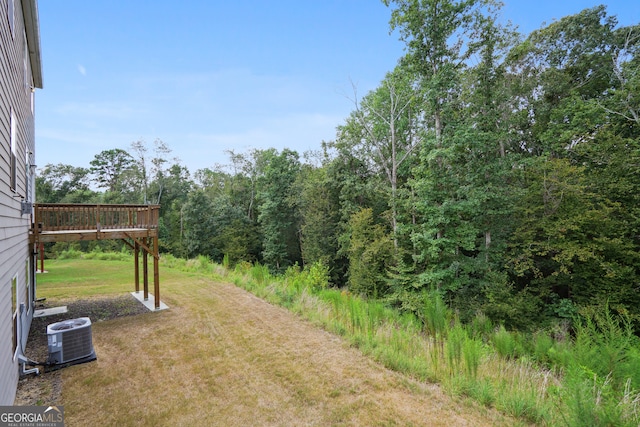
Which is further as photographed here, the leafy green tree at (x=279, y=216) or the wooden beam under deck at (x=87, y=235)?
the leafy green tree at (x=279, y=216)

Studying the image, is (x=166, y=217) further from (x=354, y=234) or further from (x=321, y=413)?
(x=321, y=413)

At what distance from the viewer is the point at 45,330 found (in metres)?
6.26

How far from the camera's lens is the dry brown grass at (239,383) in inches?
140

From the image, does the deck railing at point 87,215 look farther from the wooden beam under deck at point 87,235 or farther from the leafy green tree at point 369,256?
the leafy green tree at point 369,256

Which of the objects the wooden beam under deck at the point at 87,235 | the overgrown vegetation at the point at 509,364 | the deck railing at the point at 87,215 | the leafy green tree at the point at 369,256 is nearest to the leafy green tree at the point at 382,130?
the leafy green tree at the point at 369,256

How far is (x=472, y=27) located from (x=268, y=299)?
1248cm

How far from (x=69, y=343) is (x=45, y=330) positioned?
2361 mm

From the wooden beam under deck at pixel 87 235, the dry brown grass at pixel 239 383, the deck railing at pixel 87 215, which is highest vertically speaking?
the deck railing at pixel 87 215

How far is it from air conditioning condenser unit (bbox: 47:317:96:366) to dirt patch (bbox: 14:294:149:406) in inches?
8.6

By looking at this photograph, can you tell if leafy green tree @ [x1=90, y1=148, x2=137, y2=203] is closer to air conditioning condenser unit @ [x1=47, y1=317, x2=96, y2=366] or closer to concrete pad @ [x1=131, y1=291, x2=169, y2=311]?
concrete pad @ [x1=131, y1=291, x2=169, y2=311]

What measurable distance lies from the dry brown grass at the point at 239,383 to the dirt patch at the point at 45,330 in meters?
0.17

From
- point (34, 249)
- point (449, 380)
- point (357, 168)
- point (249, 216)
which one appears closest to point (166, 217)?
point (249, 216)

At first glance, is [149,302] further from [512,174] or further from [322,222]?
[512,174]

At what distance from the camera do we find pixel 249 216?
28.0 metres
